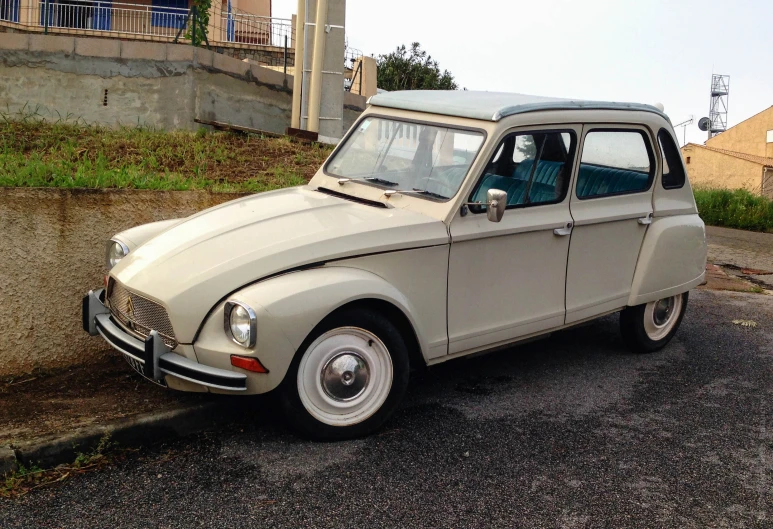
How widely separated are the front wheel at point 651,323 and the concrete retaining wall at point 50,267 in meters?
3.61

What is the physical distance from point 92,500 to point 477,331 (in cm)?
227

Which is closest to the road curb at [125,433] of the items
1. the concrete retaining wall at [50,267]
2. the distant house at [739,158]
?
the concrete retaining wall at [50,267]

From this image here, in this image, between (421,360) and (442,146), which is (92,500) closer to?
(421,360)

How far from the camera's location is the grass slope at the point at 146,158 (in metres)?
6.34

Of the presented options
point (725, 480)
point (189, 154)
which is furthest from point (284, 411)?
point (189, 154)

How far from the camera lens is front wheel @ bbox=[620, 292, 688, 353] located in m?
6.22

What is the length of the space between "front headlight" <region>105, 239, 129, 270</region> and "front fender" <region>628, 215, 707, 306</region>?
3362 mm

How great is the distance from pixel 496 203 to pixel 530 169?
0.66 m

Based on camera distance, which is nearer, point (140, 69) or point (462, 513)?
point (462, 513)

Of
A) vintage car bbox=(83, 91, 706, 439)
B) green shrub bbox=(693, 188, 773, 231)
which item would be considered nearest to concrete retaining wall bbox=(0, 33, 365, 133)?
vintage car bbox=(83, 91, 706, 439)

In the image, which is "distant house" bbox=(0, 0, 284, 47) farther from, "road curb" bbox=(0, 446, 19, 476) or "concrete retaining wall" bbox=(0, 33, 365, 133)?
"road curb" bbox=(0, 446, 19, 476)

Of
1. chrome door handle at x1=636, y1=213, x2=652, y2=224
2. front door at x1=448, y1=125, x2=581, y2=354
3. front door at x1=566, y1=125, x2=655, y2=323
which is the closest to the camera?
front door at x1=448, y1=125, x2=581, y2=354

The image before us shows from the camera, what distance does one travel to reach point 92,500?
385 centimetres

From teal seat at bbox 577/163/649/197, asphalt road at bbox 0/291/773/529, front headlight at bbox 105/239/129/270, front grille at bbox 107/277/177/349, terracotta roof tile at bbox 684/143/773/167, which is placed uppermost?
terracotta roof tile at bbox 684/143/773/167
